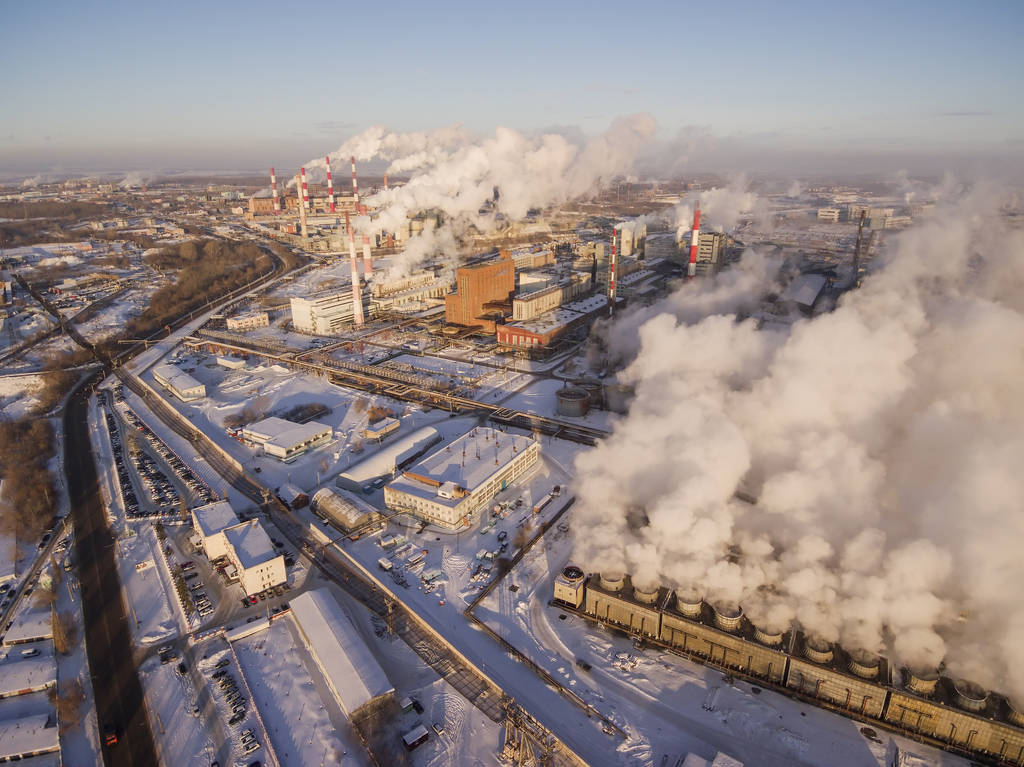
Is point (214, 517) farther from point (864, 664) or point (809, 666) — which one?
point (864, 664)

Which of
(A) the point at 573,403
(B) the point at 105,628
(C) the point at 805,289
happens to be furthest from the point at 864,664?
(C) the point at 805,289

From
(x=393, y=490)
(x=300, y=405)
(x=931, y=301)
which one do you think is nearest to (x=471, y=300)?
(x=300, y=405)

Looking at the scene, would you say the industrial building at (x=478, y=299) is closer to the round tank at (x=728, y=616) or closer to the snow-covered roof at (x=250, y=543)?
the snow-covered roof at (x=250, y=543)

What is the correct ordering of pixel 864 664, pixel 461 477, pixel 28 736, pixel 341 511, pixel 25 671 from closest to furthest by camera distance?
1. pixel 28 736
2. pixel 864 664
3. pixel 25 671
4. pixel 341 511
5. pixel 461 477

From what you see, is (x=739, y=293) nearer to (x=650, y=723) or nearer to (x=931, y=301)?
(x=931, y=301)

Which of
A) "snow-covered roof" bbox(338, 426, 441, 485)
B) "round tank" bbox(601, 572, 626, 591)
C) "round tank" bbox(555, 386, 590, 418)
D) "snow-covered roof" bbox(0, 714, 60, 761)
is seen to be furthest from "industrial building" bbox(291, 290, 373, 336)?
"round tank" bbox(601, 572, 626, 591)
